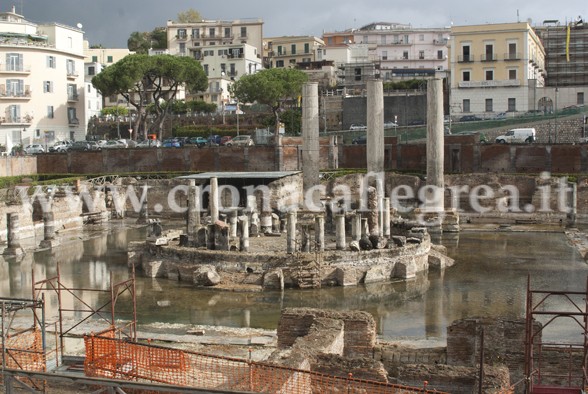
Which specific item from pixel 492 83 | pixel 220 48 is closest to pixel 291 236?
pixel 492 83

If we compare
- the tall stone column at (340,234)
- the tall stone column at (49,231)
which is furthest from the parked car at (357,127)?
the tall stone column at (340,234)

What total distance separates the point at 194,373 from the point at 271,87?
176 feet

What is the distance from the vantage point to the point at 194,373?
567 inches

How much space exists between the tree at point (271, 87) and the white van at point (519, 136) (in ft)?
59.2

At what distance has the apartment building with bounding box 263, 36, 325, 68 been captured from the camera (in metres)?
96.3

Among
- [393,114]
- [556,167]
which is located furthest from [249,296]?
[393,114]

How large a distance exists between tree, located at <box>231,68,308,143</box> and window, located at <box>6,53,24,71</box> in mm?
17922

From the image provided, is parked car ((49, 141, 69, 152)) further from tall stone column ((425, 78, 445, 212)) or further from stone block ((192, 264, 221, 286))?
stone block ((192, 264, 221, 286))

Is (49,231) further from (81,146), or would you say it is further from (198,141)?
(198,141)

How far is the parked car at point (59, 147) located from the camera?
2394 inches

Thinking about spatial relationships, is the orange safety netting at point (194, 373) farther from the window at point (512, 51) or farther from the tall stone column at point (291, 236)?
the window at point (512, 51)

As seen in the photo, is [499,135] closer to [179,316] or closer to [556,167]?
[556,167]

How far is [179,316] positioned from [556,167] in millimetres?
34834

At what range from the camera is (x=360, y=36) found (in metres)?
94.7
